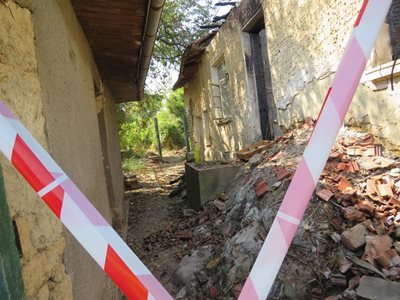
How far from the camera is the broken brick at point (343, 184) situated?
3488 millimetres

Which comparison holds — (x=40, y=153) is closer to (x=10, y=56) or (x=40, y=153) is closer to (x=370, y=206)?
(x=10, y=56)

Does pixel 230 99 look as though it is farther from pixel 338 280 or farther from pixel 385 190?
pixel 338 280

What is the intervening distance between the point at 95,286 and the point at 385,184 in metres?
2.85

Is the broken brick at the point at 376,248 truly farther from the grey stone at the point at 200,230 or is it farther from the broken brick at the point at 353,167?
the grey stone at the point at 200,230

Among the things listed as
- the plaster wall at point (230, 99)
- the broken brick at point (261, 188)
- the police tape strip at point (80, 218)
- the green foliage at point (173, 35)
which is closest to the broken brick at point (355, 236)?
the broken brick at point (261, 188)

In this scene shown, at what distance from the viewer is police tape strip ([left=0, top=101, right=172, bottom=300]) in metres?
0.76

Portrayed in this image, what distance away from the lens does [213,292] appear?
334 cm

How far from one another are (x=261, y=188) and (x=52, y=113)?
119 inches

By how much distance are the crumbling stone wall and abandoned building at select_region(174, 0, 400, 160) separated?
0.04ft

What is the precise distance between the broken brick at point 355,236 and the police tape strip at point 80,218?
100.0 inches

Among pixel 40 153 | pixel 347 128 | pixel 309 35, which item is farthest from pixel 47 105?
pixel 309 35

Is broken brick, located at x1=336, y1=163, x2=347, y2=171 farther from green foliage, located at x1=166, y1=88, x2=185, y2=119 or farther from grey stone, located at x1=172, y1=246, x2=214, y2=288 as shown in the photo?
green foliage, located at x1=166, y1=88, x2=185, y2=119

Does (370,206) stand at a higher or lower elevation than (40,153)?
lower

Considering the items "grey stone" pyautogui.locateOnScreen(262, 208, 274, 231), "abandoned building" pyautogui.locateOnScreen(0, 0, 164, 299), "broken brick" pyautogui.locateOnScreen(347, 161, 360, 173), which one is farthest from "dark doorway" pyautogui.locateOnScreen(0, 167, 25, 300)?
"broken brick" pyautogui.locateOnScreen(347, 161, 360, 173)
